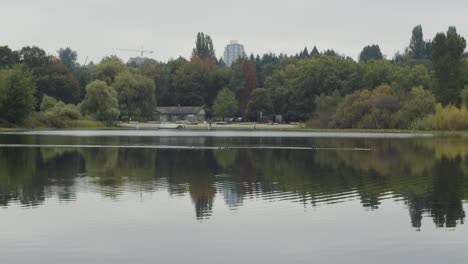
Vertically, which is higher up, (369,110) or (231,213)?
(369,110)

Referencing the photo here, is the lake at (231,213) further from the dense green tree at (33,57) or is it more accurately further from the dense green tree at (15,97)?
the dense green tree at (33,57)

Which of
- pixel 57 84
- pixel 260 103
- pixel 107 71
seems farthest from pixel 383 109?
pixel 57 84

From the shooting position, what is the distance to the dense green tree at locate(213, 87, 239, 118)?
17688 centimetres

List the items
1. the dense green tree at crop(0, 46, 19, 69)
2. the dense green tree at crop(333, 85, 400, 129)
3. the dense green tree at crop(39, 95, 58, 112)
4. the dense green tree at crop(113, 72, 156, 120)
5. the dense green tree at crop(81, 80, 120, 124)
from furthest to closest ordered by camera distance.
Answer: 1. the dense green tree at crop(0, 46, 19, 69)
2. the dense green tree at crop(113, 72, 156, 120)
3. the dense green tree at crop(39, 95, 58, 112)
4. the dense green tree at crop(81, 80, 120, 124)
5. the dense green tree at crop(333, 85, 400, 129)

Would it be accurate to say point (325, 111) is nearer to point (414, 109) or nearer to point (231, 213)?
point (414, 109)

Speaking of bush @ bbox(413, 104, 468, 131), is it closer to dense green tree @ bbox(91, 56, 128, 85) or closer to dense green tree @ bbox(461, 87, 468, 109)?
dense green tree @ bbox(461, 87, 468, 109)

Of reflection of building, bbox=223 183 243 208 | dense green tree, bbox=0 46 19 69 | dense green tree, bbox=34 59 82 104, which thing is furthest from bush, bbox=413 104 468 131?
dense green tree, bbox=0 46 19 69

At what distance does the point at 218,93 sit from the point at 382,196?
518ft

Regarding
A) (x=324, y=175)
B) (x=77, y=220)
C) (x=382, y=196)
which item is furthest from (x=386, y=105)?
(x=77, y=220)

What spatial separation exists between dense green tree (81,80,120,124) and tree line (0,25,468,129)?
0.18 metres

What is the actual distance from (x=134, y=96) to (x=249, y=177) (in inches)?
4512

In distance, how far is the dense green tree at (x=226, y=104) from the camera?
177 m

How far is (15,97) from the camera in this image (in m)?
109

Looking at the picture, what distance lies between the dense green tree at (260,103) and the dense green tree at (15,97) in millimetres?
68372
